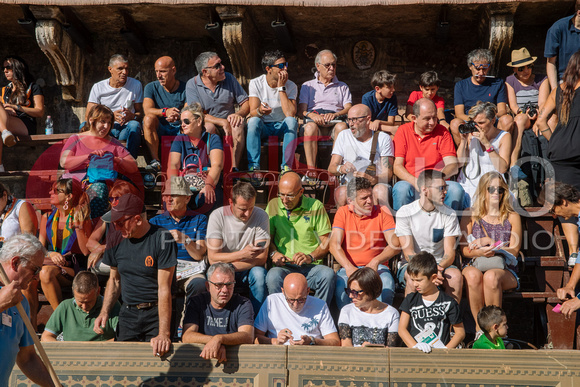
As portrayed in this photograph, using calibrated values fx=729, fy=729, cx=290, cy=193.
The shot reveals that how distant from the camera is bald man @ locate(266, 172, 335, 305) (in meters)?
6.41

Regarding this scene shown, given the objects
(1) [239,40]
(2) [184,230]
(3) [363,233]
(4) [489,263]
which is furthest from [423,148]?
(1) [239,40]

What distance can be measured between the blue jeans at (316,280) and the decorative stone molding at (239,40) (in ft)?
11.6

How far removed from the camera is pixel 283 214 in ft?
22.1

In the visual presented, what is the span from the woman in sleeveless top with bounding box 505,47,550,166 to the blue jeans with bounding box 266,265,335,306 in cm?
321

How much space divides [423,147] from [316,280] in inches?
79.9

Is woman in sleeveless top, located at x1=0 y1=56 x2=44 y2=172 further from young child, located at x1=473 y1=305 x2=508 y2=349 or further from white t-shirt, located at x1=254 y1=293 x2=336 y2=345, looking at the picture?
young child, located at x1=473 y1=305 x2=508 y2=349

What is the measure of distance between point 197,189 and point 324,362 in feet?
8.41

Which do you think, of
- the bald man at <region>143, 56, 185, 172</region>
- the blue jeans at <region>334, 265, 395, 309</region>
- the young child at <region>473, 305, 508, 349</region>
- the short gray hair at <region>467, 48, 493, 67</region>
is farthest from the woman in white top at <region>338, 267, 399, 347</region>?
the short gray hair at <region>467, 48, 493, 67</region>

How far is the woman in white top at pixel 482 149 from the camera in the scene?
7289 millimetres

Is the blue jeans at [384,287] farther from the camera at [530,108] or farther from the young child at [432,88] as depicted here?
the camera at [530,108]

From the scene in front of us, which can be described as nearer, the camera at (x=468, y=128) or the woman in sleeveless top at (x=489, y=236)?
the woman in sleeveless top at (x=489, y=236)

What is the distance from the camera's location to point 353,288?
18.9 feet

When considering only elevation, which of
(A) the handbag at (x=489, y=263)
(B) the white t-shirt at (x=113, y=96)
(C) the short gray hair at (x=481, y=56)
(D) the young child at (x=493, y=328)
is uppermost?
(C) the short gray hair at (x=481, y=56)

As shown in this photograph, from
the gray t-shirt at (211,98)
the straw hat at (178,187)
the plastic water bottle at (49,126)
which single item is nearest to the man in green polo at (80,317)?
the straw hat at (178,187)
